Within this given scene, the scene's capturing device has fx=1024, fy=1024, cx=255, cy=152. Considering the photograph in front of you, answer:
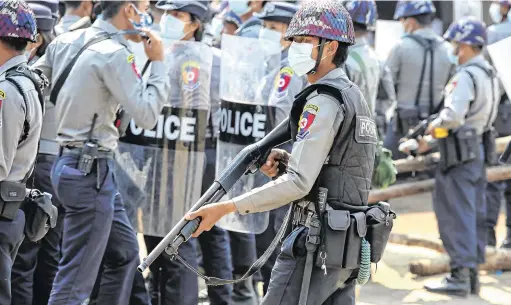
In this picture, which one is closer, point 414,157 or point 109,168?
point 109,168

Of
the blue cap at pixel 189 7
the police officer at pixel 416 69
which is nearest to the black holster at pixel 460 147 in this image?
the police officer at pixel 416 69

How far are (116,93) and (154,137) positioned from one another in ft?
2.31

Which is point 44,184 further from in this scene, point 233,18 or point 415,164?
point 415,164

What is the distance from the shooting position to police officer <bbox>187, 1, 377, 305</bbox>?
439 cm

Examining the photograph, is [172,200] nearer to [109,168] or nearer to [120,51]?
[109,168]

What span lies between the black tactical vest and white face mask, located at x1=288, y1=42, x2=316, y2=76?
0.41ft

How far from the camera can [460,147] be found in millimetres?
7734

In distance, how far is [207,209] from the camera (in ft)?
14.4

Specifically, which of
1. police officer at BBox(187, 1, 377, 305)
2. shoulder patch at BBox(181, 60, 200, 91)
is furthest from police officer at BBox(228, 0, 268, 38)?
police officer at BBox(187, 1, 377, 305)

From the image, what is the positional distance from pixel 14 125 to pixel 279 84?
205 cm

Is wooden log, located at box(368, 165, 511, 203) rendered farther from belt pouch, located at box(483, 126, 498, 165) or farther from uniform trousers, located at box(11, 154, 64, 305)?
uniform trousers, located at box(11, 154, 64, 305)

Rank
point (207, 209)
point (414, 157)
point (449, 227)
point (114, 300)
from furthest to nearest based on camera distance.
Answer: point (414, 157) → point (449, 227) → point (114, 300) → point (207, 209)

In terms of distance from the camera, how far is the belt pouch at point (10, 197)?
4.98 metres

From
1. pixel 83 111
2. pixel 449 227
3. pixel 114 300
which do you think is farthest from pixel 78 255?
pixel 449 227
